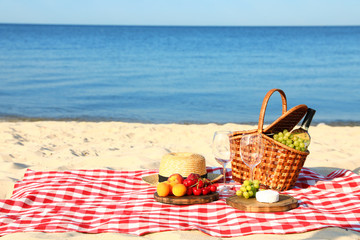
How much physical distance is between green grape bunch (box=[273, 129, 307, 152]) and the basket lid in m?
0.12

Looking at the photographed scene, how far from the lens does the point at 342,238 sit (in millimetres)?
3316

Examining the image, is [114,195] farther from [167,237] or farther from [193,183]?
[167,237]

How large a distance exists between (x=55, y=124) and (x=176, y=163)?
6371mm

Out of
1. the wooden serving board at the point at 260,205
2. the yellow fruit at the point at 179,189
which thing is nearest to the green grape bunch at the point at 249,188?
the wooden serving board at the point at 260,205

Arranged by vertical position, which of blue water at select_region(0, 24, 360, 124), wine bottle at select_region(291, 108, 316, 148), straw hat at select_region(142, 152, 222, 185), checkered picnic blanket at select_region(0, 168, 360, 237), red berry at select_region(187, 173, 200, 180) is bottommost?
checkered picnic blanket at select_region(0, 168, 360, 237)

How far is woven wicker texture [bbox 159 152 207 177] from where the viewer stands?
4180mm

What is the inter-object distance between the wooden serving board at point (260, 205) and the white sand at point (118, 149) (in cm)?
36

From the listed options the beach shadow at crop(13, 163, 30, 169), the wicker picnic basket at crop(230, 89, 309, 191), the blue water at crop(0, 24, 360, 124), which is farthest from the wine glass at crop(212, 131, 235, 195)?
the blue water at crop(0, 24, 360, 124)

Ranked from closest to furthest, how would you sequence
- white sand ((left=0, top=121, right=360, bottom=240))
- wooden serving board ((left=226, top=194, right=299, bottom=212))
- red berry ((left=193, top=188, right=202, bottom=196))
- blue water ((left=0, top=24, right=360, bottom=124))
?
1. white sand ((left=0, top=121, right=360, bottom=240))
2. wooden serving board ((left=226, top=194, right=299, bottom=212))
3. red berry ((left=193, top=188, right=202, bottom=196))
4. blue water ((left=0, top=24, right=360, bottom=124))

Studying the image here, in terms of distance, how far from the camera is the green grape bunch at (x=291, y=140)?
4.23 metres

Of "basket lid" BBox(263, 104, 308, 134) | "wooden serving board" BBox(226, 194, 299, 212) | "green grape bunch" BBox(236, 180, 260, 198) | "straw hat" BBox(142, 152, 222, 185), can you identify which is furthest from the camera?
"basket lid" BBox(263, 104, 308, 134)

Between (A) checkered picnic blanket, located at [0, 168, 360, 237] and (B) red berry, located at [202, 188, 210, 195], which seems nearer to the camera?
(A) checkered picnic blanket, located at [0, 168, 360, 237]

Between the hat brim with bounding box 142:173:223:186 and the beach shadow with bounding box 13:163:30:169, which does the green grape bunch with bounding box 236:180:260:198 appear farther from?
the beach shadow with bounding box 13:163:30:169

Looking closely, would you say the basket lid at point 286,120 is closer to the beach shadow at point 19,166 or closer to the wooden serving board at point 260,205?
the wooden serving board at point 260,205
